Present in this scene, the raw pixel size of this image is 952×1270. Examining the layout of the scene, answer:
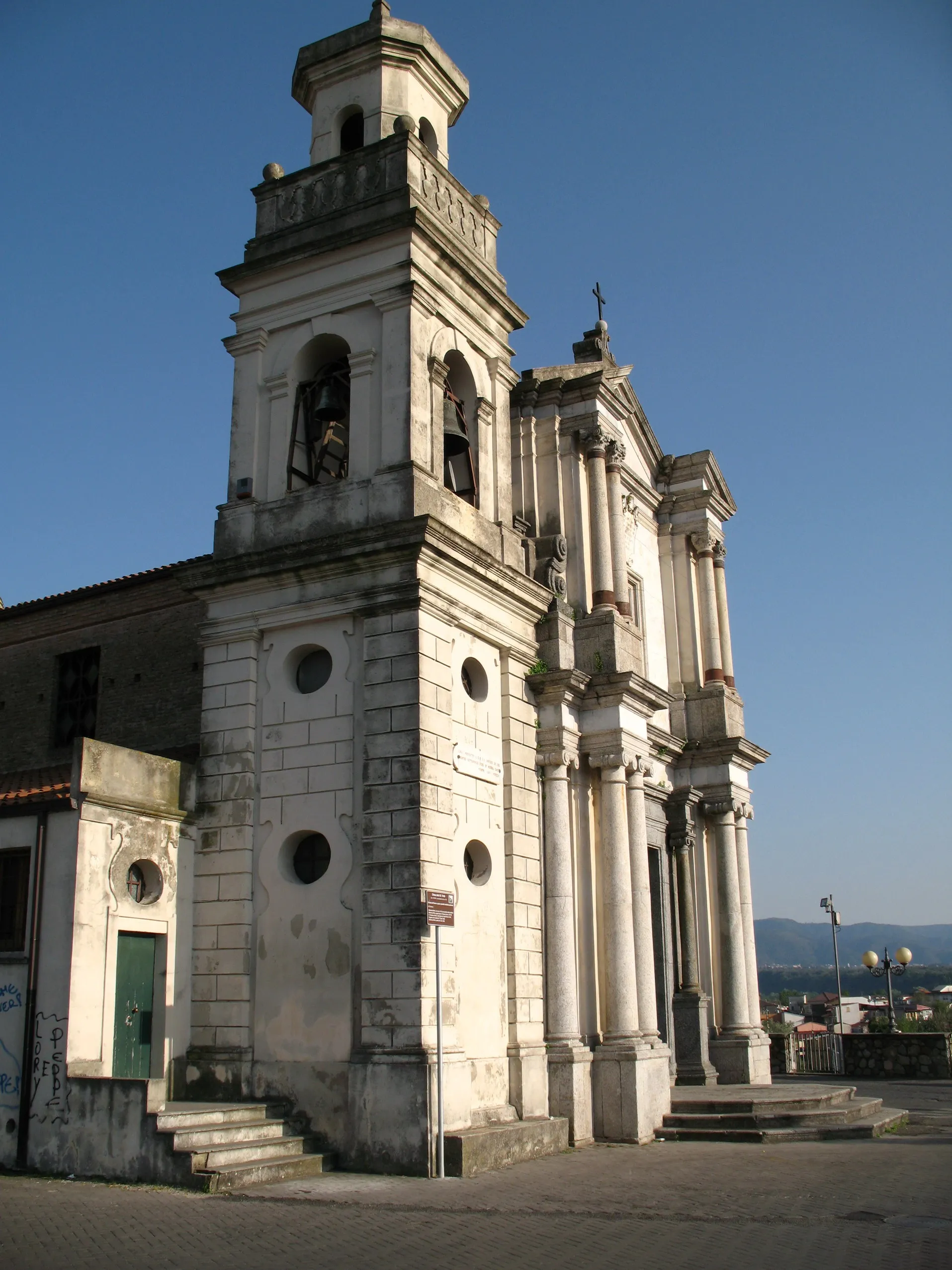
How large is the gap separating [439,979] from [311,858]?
3165 mm

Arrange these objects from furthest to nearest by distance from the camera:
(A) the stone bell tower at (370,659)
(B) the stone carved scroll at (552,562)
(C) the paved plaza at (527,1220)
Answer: (B) the stone carved scroll at (552,562), (A) the stone bell tower at (370,659), (C) the paved plaza at (527,1220)

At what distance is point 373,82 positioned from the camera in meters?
19.9

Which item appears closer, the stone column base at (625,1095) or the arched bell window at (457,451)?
the stone column base at (625,1095)

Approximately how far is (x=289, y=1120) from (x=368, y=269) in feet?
38.6

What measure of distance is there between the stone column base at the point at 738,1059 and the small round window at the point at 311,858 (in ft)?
35.4

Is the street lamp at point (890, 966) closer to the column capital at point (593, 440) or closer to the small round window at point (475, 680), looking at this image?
the column capital at point (593, 440)

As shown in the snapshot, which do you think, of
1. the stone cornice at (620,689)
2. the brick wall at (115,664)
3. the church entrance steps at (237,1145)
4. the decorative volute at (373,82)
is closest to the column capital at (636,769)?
the stone cornice at (620,689)

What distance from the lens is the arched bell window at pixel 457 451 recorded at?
61.5 feet

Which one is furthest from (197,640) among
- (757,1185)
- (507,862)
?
(757,1185)

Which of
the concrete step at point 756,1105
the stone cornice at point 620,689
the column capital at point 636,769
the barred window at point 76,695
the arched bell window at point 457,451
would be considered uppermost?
the arched bell window at point 457,451

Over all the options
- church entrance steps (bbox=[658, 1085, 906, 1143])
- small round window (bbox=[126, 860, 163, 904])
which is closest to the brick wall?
small round window (bbox=[126, 860, 163, 904])

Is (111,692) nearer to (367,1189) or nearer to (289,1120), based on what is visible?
(289,1120)

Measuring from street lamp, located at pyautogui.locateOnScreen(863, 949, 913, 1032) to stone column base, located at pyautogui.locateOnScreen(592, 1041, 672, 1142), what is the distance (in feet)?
58.0

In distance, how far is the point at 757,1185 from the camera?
44.2ft
